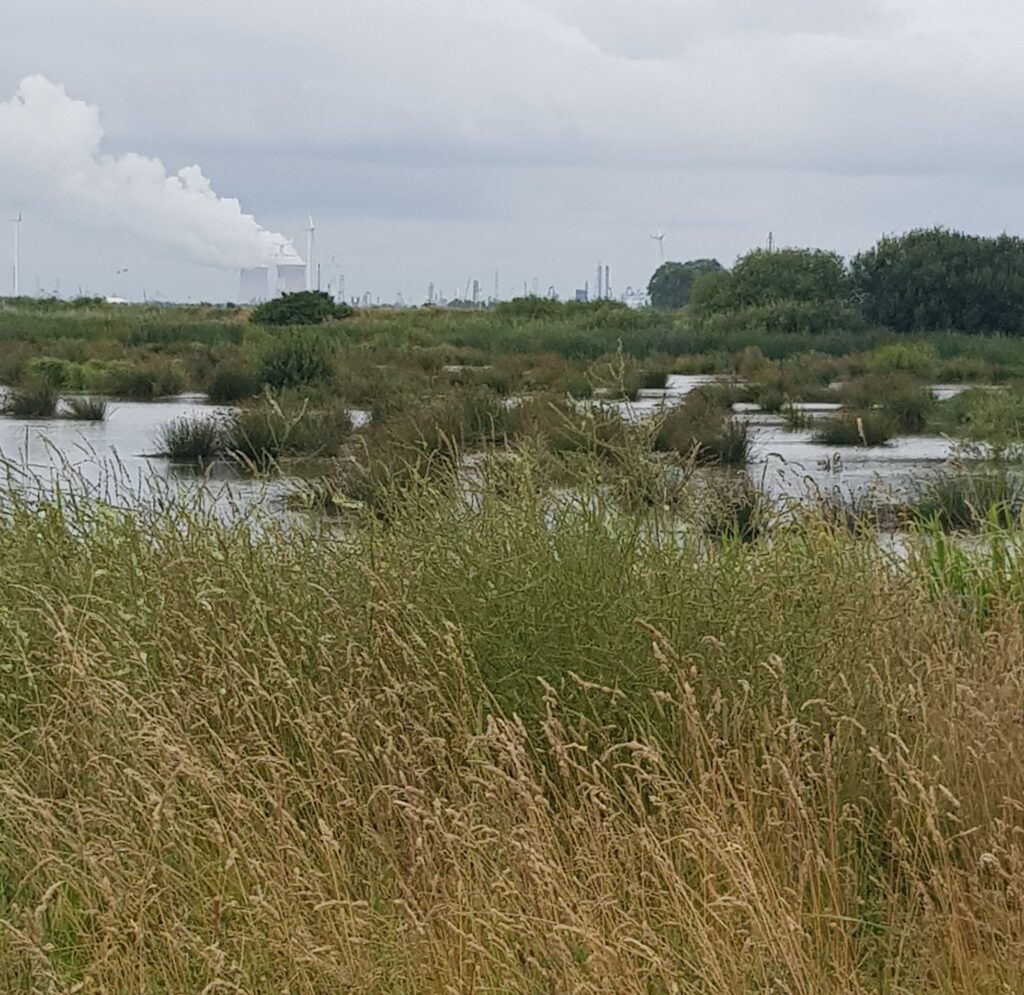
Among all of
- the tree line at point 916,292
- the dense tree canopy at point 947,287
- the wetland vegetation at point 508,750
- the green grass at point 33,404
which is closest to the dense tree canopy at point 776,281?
the tree line at point 916,292

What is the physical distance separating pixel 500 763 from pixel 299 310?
62.4 m

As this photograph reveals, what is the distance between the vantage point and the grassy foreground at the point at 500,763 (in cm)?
307

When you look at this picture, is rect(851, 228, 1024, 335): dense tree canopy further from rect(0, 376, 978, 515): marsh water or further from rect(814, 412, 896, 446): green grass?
rect(814, 412, 896, 446): green grass

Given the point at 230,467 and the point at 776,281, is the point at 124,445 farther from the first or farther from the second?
the point at 776,281

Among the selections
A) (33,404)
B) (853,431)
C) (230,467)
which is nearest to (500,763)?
(230,467)

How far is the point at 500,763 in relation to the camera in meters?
3.97

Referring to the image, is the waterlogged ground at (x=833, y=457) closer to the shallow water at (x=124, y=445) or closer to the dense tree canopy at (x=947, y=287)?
the shallow water at (x=124, y=445)

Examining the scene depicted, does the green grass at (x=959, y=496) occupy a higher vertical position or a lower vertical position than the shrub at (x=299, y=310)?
lower

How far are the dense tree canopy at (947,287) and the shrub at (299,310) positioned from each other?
2231 centimetres

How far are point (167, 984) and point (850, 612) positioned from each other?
2.34 metres

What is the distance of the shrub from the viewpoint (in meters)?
64.4

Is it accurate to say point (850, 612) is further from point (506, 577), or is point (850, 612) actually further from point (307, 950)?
point (307, 950)

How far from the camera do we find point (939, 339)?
1816 inches

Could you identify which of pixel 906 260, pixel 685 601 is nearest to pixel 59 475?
pixel 685 601
